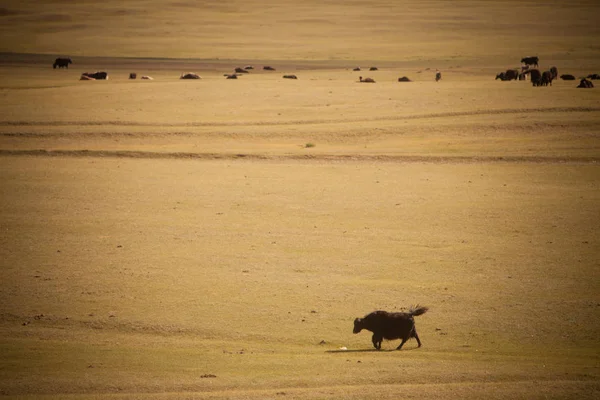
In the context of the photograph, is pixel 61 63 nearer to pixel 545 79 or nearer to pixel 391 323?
pixel 545 79

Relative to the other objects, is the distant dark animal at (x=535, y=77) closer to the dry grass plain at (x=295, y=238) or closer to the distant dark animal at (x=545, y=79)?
the distant dark animal at (x=545, y=79)

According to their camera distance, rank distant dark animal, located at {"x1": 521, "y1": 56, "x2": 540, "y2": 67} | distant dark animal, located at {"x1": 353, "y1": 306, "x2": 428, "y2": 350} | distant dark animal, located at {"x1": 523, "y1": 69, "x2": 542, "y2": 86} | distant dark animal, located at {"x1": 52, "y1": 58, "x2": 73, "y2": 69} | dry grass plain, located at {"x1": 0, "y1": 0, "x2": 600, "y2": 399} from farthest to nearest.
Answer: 1. distant dark animal, located at {"x1": 52, "y1": 58, "x2": 73, "y2": 69}
2. distant dark animal, located at {"x1": 521, "y1": 56, "x2": 540, "y2": 67}
3. distant dark animal, located at {"x1": 523, "y1": 69, "x2": 542, "y2": 86}
4. distant dark animal, located at {"x1": 353, "y1": 306, "x2": 428, "y2": 350}
5. dry grass plain, located at {"x1": 0, "y1": 0, "x2": 600, "y2": 399}

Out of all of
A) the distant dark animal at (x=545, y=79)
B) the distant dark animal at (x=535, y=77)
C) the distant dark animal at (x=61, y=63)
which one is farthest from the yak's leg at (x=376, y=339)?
the distant dark animal at (x=61, y=63)

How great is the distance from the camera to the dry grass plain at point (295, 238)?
905 centimetres

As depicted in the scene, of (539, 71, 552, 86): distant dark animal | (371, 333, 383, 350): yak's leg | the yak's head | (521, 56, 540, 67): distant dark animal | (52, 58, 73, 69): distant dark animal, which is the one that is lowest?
(371, 333, 383, 350): yak's leg

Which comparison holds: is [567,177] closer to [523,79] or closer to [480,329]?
[480,329]

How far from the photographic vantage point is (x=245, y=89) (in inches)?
1559

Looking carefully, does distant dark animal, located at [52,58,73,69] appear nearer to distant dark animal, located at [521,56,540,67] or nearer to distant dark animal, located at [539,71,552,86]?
distant dark animal, located at [521,56,540,67]

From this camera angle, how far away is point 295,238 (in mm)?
15758

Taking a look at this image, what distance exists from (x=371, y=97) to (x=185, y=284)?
84.7 feet

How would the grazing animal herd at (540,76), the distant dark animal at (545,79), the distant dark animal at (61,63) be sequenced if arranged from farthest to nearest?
the distant dark animal at (61,63) → the distant dark animal at (545,79) → the grazing animal herd at (540,76)

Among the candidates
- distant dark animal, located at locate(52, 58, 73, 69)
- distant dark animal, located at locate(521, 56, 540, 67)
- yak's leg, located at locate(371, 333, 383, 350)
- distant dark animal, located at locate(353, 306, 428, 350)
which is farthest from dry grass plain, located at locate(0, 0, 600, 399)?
distant dark animal, located at locate(521, 56, 540, 67)

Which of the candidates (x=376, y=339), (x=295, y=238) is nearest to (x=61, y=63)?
(x=295, y=238)

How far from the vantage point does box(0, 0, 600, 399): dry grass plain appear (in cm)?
905
